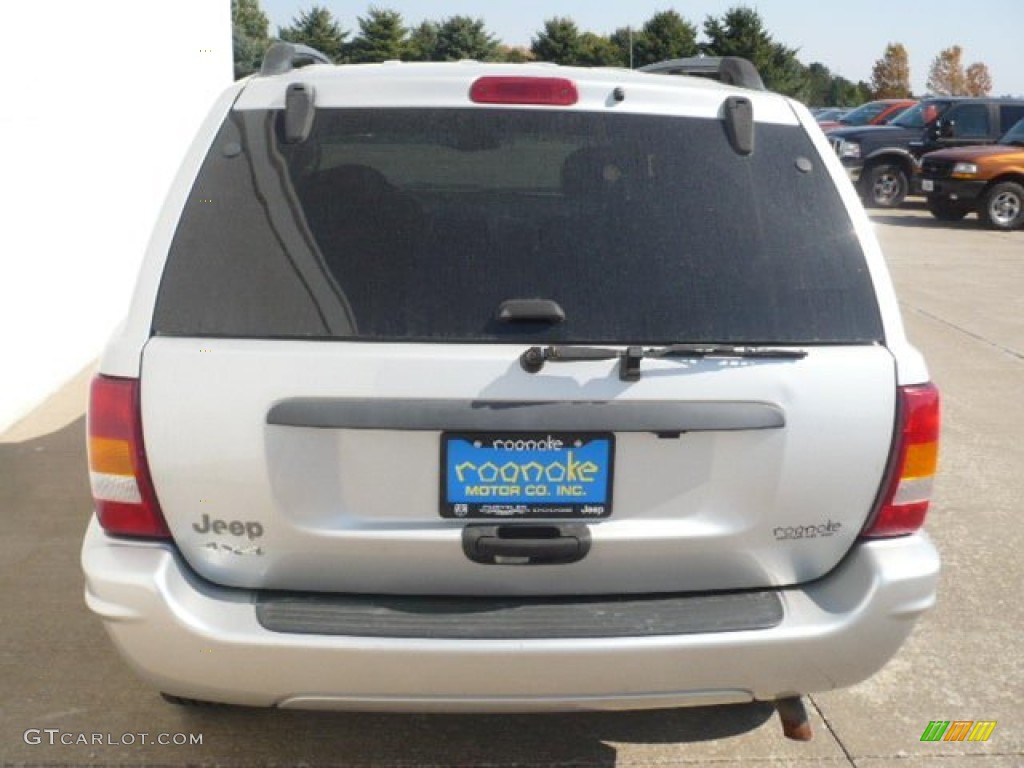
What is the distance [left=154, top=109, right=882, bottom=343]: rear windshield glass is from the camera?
8.41 feet

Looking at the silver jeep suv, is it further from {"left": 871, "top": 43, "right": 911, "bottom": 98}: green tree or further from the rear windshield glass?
{"left": 871, "top": 43, "right": 911, "bottom": 98}: green tree

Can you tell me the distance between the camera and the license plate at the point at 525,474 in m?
2.52

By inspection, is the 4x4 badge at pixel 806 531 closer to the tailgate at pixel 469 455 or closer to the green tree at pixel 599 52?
the tailgate at pixel 469 455

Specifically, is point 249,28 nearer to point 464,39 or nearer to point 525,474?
point 464,39

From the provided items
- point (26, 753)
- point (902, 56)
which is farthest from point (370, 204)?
point (902, 56)

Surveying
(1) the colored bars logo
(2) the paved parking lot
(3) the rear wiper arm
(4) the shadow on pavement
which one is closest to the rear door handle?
(3) the rear wiper arm

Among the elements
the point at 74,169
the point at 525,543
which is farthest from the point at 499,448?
the point at 74,169

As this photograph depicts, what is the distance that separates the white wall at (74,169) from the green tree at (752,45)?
154 ft

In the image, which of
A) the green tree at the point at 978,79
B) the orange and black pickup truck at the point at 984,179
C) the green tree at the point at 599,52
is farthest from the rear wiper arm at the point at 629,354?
the green tree at the point at 978,79

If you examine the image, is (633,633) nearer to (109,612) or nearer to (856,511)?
(856,511)

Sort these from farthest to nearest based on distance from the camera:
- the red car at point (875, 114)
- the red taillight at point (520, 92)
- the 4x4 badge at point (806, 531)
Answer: the red car at point (875, 114)
the red taillight at point (520, 92)
the 4x4 badge at point (806, 531)

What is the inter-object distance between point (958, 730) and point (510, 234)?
2.07 meters

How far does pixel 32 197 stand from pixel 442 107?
4.58 m

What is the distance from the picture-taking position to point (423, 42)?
65.9m
